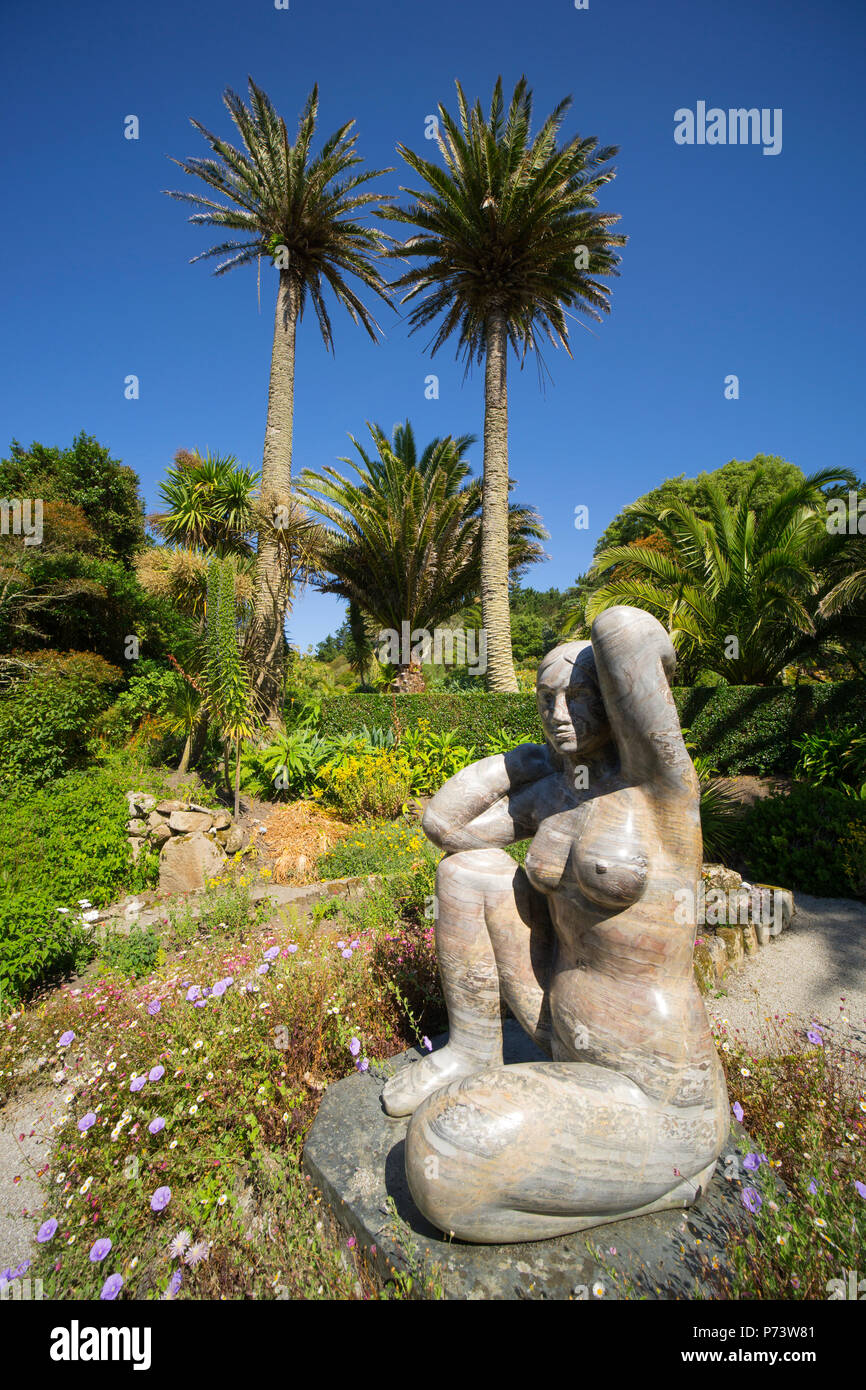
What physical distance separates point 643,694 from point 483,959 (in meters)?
1.12

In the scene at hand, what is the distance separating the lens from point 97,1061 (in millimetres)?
2799

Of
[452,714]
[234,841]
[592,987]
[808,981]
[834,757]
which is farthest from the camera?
[452,714]

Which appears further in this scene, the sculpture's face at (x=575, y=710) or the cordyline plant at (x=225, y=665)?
the cordyline plant at (x=225, y=665)

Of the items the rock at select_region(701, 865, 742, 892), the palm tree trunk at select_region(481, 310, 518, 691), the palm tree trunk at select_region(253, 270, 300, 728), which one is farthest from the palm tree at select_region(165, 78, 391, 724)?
the rock at select_region(701, 865, 742, 892)

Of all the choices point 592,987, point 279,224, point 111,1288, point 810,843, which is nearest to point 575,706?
point 592,987

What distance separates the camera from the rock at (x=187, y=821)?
6297 millimetres

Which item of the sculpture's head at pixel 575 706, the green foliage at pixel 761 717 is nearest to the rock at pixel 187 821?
the sculpture's head at pixel 575 706

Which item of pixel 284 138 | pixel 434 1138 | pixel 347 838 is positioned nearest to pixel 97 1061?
pixel 434 1138

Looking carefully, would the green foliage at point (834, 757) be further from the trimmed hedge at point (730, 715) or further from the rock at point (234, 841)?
the rock at point (234, 841)

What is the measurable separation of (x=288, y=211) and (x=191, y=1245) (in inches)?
589

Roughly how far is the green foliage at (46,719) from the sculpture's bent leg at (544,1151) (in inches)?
311

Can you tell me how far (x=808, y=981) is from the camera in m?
4.18

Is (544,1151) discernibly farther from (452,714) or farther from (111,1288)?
(452,714)
